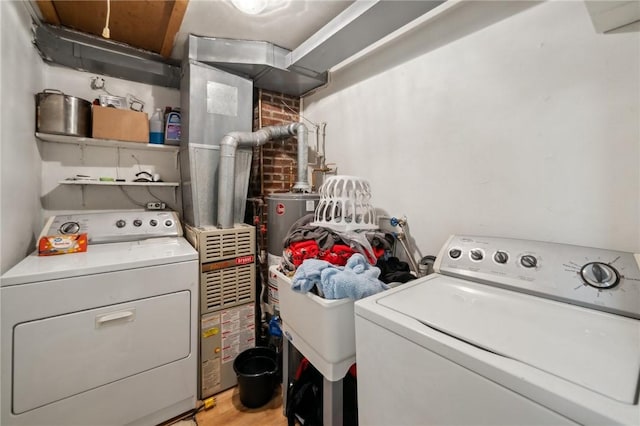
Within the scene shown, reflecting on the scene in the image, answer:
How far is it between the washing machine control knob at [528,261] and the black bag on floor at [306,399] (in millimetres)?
1173

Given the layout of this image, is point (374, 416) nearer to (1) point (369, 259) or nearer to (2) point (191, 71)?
(1) point (369, 259)

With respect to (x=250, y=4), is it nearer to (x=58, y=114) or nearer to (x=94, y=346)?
(x=58, y=114)

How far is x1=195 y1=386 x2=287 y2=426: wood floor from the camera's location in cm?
154

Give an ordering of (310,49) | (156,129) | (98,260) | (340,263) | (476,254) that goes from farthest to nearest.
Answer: (156,129) → (310,49) → (98,260) → (340,263) → (476,254)

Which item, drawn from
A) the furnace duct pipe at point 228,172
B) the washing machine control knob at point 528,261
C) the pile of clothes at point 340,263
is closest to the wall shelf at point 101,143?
the furnace duct pipe at point 228,172

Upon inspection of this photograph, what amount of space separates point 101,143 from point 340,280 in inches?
85.9

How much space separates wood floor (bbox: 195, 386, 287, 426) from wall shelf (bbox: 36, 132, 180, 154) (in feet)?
6.42

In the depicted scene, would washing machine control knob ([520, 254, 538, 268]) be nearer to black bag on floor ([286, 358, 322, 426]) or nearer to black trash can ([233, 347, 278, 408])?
black bag on floor ([286, 358, 322, 426])

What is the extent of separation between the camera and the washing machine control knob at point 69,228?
168 centimetres

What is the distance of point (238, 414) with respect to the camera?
1.60 metres

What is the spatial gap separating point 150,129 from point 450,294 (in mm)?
2417

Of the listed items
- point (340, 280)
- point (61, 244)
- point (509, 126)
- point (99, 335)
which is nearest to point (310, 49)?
point (509, 126)

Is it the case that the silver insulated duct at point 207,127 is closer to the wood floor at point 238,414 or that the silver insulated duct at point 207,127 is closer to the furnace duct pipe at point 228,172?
the furnace duct pipe at point 228,172

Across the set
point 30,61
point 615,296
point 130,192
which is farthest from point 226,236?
point 615,296
